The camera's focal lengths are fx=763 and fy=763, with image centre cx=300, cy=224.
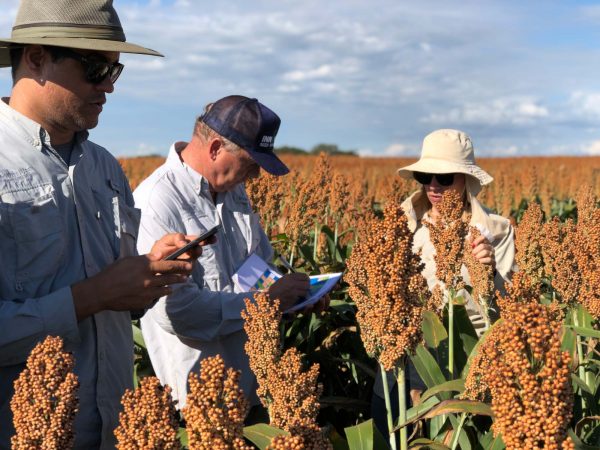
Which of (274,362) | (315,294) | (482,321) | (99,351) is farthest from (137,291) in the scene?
(482,321)

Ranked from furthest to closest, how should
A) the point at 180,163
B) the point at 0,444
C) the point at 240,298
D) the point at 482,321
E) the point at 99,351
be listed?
1. the point at 482,321
2. the point at 180,163
3. the point at 240,298
4. the point at 99,351
5. the point at 0,444

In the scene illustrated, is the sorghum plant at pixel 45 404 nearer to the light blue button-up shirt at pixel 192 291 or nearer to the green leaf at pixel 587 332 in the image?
the light blue button-up shirt at pixel 192 291

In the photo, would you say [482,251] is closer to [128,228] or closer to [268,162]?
[268,162]

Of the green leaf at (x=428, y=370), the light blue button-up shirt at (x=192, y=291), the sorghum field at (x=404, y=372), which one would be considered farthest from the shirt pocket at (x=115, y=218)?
the green leaf at (x=428, y=370)

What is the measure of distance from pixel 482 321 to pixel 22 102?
243cm

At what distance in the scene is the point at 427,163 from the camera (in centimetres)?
424

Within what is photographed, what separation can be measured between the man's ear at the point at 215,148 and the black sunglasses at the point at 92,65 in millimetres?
915

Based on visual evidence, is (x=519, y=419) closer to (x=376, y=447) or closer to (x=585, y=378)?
(x=376, y=447)

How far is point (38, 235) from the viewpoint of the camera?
2393 millimetres

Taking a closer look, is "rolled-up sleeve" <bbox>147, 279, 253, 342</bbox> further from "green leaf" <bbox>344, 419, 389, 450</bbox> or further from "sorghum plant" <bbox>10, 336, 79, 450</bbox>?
"sorghum plant" <bbox>10, 336, 79, 450</bbox>

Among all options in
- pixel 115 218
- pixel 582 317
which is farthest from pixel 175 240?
pixel 582 317

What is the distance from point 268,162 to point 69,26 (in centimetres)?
118

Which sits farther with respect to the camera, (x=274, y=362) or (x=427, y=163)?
(x=427, y=163)

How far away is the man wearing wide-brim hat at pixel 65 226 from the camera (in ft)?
7.63
